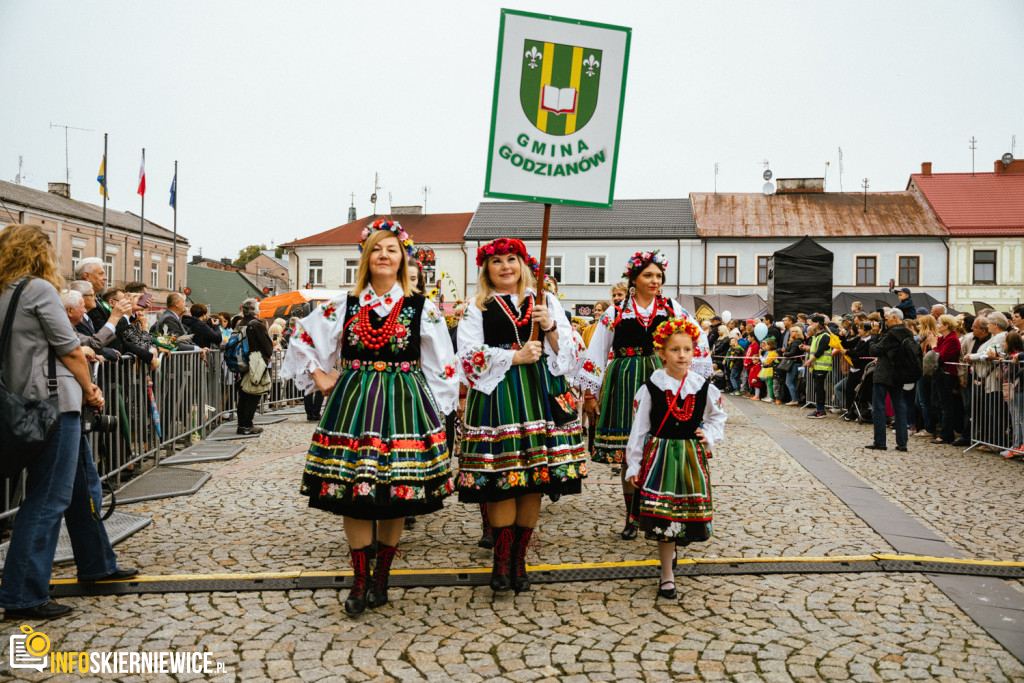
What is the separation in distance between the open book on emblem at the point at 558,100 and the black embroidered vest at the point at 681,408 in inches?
67.1

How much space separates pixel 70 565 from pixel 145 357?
331 cm

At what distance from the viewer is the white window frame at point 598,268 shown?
142 ft

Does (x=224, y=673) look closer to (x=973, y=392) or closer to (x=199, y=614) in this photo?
(x=199, y=614)

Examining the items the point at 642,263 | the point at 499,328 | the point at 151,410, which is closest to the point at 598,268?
the point at 151,410

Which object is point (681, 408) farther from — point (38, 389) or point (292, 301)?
point (292, 301)

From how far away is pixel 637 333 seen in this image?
213 inches

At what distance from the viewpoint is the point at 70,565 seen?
459cm

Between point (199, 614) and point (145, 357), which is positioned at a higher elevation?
point (145, 357)

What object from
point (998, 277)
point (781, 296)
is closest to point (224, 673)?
point (781, 296)

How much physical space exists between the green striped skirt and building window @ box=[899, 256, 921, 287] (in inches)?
1573

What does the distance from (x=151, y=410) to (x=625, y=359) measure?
5288 mm

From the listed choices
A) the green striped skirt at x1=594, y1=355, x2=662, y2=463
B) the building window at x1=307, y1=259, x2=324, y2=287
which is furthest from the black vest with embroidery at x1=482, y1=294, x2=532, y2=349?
the building window at x1=307, y1=259, x2=324, y2=287

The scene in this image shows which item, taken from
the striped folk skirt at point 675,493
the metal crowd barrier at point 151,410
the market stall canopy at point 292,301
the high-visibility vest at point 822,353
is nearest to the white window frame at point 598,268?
the market stall canopy at point 292,301

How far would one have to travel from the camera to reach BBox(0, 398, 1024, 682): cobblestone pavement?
326 centimetres
